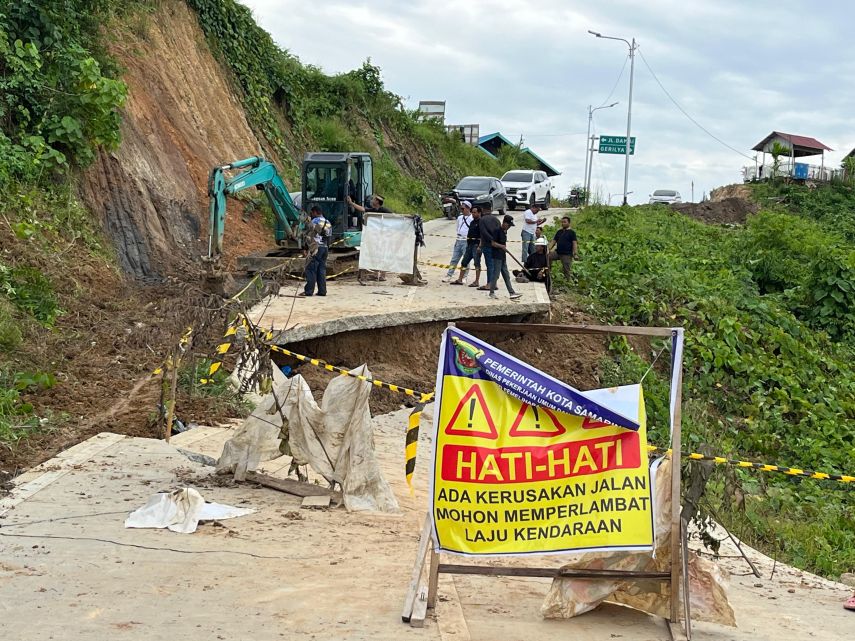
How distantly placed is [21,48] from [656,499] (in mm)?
14457

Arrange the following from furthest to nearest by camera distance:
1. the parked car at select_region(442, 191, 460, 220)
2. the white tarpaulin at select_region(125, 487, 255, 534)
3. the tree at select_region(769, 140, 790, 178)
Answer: the tree at select_region(769, 140, 790, 178)
the parked car at select_region(442, 191, 460, 220)
the white tarpaulin at select_region(125, 487, 255, 534)

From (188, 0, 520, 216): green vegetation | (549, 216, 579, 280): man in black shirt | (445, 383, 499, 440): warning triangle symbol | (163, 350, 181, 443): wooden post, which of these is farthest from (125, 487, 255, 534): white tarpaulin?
(188, 0, 520, 216): green vegetation

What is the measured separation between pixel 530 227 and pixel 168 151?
8008mm

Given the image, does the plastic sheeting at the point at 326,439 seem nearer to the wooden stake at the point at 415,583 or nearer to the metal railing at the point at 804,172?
the wooden stake at the point at 415,583

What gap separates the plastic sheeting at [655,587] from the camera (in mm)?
6133

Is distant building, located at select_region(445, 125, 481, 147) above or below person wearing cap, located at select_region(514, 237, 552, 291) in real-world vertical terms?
above

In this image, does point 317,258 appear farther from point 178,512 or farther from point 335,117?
point 335,117

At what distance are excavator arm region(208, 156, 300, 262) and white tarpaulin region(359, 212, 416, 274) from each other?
192cm

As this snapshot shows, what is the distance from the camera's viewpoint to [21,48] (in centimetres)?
1678

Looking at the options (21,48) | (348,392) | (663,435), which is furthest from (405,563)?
(21,48)

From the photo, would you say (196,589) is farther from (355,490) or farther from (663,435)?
(663,435)

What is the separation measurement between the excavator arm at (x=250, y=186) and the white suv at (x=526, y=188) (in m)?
20.6

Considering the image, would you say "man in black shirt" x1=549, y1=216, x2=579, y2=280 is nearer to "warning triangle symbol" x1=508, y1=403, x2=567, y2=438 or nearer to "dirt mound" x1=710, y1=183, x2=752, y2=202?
"warning triangle symbol" x1=508, y1=403, x2=567, y2=438

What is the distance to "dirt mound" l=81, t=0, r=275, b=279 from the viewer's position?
18641 mm
